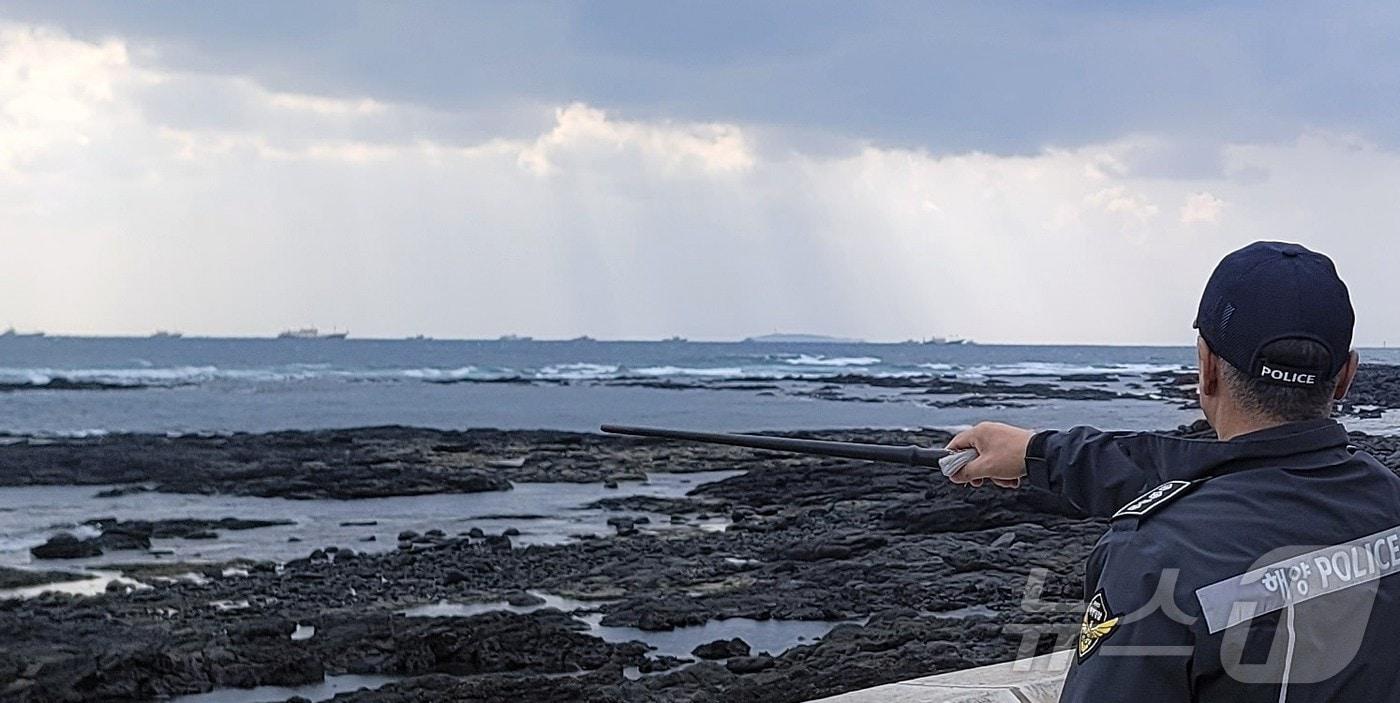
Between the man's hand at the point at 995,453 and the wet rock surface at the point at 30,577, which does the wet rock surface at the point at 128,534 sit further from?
the man's hand at the point at 995,453

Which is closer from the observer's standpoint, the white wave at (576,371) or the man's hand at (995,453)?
the man's hand at (995,453)

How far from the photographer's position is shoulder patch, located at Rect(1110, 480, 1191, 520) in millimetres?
1526

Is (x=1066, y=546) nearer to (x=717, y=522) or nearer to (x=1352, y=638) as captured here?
(x=717, y=522)

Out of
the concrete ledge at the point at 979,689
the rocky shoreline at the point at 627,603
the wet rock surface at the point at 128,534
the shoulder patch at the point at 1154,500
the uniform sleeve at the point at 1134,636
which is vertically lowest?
the wet rock surface at the point at 128,534

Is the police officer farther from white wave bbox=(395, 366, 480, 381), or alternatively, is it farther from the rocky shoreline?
white wave bbox=(395, 366, 480, 381)

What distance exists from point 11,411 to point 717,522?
133 feet

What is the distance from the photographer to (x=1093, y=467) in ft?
6.16

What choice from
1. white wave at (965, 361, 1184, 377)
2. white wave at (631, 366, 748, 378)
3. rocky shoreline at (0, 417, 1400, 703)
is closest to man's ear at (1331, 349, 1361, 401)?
rocky shoreline at (0, 417, 1400, 703)

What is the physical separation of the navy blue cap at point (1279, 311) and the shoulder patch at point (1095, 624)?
1.11ft

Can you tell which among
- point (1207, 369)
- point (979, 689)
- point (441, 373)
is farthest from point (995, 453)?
point (441, 373)

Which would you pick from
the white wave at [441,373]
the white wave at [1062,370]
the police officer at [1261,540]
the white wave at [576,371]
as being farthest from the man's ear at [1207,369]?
the white wave at [1062,370]

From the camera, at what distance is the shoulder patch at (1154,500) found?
153 cm

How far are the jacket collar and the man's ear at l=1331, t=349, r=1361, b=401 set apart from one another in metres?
0.06

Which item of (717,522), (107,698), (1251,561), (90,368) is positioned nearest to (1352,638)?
(1251,561)
